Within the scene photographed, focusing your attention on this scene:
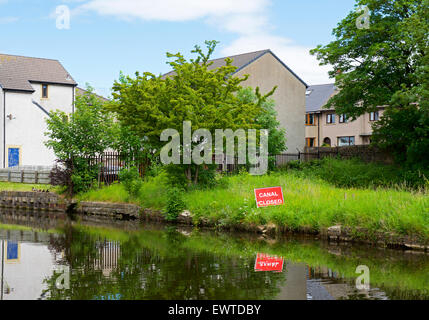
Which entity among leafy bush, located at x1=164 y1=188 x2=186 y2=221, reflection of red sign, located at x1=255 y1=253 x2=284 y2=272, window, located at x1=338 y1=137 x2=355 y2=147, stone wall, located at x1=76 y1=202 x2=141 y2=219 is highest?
window, located at x1=338 y1=137 x2=355 y2=147

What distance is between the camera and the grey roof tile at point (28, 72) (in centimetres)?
3978

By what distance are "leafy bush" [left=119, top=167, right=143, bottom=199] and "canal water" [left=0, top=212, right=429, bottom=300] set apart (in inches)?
242

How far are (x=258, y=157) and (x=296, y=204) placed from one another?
1466 cm

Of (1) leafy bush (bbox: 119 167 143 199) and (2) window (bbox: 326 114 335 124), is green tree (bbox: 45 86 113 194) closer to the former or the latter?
(1) leafy bush (bbox: 119 167 143 199)

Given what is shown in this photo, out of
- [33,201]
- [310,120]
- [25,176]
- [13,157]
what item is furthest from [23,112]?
[310,120]

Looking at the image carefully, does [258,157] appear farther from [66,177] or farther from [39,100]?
[39,100]

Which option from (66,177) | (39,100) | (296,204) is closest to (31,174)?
(66,177)

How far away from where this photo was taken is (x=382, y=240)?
40.2 feet

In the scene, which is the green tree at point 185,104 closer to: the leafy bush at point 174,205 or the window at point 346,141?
the leafy bush at point 174,205

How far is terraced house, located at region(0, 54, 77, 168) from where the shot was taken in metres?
38.6

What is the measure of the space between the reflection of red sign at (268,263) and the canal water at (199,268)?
20 mm

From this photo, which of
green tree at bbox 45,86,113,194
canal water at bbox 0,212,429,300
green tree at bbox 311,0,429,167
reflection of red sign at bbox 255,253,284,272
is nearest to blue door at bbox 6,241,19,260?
canal water at bbox 0,212,429,300

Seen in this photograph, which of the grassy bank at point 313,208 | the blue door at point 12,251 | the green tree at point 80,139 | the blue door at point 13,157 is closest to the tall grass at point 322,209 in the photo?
the grassy bank at point 313,208

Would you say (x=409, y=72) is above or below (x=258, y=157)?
above
